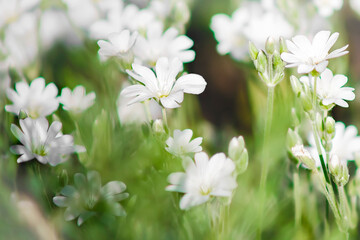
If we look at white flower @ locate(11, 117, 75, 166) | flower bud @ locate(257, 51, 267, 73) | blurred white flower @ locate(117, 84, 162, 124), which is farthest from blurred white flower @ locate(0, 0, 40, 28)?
flower bud @ locate(257, 51, 267, 73)

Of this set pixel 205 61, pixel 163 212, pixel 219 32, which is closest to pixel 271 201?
pixel 163 212

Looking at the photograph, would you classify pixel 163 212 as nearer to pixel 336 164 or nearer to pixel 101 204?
pixel 101 204

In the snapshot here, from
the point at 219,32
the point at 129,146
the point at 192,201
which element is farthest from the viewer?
the point at 219,32

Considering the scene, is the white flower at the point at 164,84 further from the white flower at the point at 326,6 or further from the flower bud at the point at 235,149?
the white flower at the point at 326,6

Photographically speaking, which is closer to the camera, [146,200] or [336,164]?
[336,164]

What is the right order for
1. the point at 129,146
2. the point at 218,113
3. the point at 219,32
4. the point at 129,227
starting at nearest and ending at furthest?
the point at 129,227 < the point at 129,146 < the point at 219,32 < the point at 218,113

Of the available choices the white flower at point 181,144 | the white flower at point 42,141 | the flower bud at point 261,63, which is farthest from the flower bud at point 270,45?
the white flower at point 42,141
